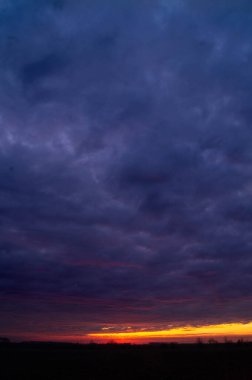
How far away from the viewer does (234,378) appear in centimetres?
3416

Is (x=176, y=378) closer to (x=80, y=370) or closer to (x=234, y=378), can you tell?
(x=234, y=378)

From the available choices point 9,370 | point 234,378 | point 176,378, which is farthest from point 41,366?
point 234,378

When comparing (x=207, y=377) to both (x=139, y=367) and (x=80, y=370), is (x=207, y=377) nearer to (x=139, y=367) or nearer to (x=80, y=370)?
(x=139, y=367)

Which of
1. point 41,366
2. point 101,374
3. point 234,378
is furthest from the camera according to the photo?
point 41,366

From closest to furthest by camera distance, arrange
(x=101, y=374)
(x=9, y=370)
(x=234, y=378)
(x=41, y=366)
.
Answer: (x=234, y=378), (x=101, y=374), (x=9, y=370), (x=41, y=366)

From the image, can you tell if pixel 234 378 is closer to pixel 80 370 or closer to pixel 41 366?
pixel 80 370

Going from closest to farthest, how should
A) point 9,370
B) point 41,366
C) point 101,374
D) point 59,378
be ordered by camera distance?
point 59,378 → point 101,374 → point 9,370 → point 41,366

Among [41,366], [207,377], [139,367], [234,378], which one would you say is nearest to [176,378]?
[207,377]

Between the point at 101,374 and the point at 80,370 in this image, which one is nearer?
the point at 101,374

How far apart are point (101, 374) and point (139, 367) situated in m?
7.21

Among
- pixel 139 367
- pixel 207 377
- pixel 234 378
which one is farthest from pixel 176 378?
pixel 139 367

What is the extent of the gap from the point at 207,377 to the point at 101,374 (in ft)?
32.1

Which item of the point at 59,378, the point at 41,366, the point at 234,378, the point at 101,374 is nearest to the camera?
the point at 234,378

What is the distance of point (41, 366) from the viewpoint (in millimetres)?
47281
